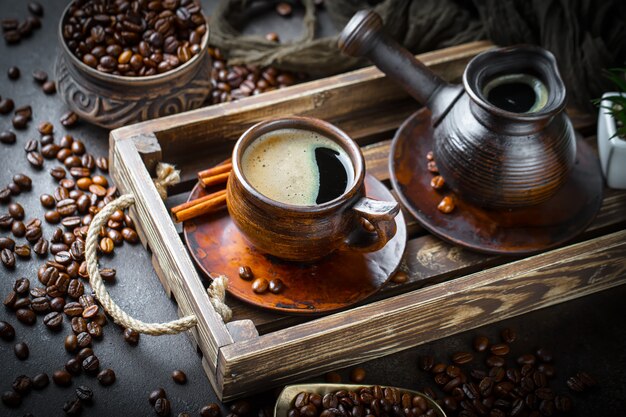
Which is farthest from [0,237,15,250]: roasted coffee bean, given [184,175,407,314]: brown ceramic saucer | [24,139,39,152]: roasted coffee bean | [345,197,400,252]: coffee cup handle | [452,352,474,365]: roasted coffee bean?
[452,352,474,365]: roasted coffee bean

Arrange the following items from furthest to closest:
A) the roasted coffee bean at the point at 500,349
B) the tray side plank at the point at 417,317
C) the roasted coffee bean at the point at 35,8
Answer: the roasted coffee bean at the point at 35,8, the roasted coffee bean at the point at 500,349, the tray side plank at the point at 417,317

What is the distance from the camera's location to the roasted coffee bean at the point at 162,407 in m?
1.47

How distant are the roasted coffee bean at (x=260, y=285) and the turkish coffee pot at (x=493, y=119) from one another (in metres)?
0.43

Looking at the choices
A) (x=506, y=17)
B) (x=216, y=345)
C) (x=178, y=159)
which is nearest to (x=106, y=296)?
(x=216, y=345)

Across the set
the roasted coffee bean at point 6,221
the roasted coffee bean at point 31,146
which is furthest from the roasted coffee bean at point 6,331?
the roasted coffee bean at point 31,146

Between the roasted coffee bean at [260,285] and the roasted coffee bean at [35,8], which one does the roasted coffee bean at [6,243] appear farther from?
the roasted coffee bean at [35,8]

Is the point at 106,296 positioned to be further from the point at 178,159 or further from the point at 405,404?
the point at 405,404

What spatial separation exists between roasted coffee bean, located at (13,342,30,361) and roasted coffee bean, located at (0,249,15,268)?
0.18m

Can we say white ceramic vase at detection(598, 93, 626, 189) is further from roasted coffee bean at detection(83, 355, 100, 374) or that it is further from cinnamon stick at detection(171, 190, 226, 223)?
roasted coffee bean at detection(83, 355, 100, 374)

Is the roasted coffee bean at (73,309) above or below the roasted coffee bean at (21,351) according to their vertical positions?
above

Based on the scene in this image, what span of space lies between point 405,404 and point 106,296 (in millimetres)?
551

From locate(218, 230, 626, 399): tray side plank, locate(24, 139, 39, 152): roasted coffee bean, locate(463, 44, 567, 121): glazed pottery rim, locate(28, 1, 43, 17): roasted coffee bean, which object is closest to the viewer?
locate(218, 230, 626, 399): tray side plank

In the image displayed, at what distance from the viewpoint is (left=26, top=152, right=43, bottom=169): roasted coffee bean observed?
5.82 feet

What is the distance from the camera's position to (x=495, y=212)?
167cm
